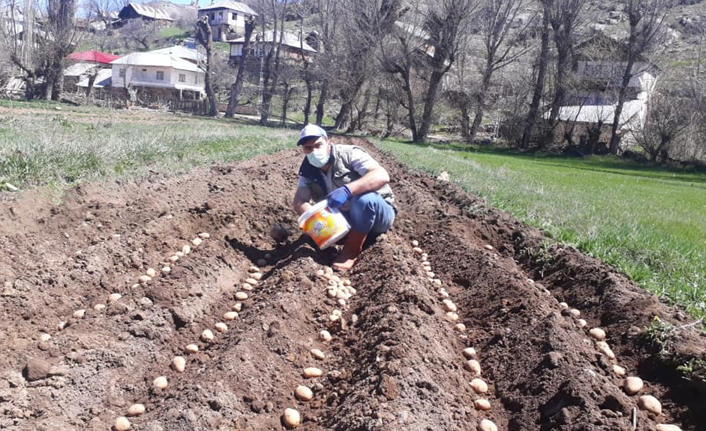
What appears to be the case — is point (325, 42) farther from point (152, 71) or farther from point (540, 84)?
point (152, 71)

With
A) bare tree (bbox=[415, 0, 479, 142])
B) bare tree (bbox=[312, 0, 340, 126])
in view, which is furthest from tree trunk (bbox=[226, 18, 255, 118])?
bare tree (bbox=[415, 0, 479, 142])

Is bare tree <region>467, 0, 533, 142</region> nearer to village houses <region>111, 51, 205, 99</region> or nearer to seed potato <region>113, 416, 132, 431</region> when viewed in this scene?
seed potato <region>113, 416, 132, 431</region>

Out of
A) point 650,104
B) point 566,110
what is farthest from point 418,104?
point 650,104

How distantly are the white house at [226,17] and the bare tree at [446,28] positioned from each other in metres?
55.4

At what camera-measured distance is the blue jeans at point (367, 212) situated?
481 cm

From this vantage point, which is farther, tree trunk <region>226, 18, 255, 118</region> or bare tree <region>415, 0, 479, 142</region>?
tree trunk <region>226, 18, 255, 118</region>

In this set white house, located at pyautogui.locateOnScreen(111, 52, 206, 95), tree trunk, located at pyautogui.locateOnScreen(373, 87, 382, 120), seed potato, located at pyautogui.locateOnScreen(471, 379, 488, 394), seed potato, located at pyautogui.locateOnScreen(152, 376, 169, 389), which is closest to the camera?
seed potato, located at pyautogui.locateOnScreen(152, 376, 169, 389)

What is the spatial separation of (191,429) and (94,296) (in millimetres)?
1730

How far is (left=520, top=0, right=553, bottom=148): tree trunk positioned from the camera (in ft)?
98.4

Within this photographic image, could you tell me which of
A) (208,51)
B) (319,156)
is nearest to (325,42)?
(208,51)

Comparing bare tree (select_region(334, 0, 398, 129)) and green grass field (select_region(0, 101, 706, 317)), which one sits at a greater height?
bare tree (select_region(334, 0, 398, 129))

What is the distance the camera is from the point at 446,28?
93.7ft

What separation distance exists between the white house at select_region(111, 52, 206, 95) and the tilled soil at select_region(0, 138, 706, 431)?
52711 mm

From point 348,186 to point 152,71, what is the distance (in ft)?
181
